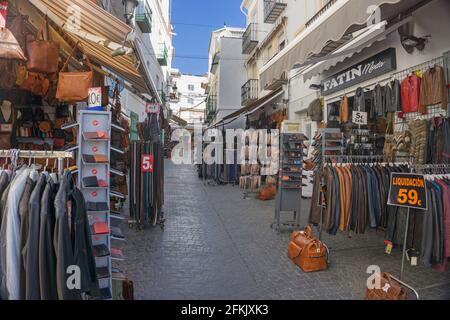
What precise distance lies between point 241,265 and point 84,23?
4047 mm

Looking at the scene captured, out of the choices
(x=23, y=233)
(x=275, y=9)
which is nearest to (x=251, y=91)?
(x=275, y=9)

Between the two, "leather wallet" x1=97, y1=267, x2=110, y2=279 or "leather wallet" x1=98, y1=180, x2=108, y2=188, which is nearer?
"leather wallet" x1=97, y1=267, x2=110, y2=279

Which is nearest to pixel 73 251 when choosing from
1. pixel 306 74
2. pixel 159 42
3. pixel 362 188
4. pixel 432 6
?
pixel 362 188

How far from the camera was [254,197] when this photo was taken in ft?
36.8

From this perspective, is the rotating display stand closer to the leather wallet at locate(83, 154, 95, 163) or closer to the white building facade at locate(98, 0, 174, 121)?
the leather wallet at locate(83, 154, 95, 163)

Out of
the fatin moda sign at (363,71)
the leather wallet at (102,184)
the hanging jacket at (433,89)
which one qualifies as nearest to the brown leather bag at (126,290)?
the leather wallet at (102,184)

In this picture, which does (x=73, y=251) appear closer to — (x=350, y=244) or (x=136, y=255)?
(x=136, y=255)

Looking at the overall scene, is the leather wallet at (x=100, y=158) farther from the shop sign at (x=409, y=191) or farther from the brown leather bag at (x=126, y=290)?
the shop sign at (x=409, y=191)

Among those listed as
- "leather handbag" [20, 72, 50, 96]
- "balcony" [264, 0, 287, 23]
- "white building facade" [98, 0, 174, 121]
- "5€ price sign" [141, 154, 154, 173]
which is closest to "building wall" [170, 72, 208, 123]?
"white building facade" [98, 0, 174, 121]

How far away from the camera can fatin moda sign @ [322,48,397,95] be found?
273 inches

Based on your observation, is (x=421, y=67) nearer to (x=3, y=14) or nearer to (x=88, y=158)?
(x=88, y=158)

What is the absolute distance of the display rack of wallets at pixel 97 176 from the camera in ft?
11.2

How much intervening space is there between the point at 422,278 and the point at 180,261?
3.29 meters

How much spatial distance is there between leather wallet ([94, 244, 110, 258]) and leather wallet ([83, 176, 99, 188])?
630 mm
